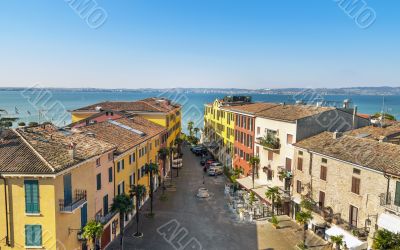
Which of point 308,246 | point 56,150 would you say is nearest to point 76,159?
point 56,150

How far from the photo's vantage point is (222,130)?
238 feet

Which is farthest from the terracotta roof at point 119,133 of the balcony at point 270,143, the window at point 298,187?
the window at point 298,187

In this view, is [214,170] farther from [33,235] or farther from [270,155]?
[33,235]

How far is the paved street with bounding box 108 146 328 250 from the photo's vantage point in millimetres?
33469

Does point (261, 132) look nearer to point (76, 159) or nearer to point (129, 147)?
point (129, 147)

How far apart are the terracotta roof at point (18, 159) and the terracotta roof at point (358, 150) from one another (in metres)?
27.0

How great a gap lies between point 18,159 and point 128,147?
14.8 meters

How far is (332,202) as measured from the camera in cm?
3344

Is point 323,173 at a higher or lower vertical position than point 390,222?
higher

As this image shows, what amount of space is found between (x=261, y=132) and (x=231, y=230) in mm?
18025

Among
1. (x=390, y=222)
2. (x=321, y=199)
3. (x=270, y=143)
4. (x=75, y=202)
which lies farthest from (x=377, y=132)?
(x=75, y=202)

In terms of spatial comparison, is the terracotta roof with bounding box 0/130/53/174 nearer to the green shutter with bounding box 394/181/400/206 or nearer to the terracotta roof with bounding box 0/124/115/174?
the terracotta roof with bounding box 0/124/115/174

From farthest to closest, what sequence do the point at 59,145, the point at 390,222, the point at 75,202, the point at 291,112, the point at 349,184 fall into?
the point at 291,112 < the point at 349,184 < the point at 59,145 < the point at 390,222 < the point at 75,202

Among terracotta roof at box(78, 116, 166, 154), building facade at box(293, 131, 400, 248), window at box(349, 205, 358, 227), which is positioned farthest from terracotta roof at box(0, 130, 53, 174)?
window at box(349, 205, 358, 227)
